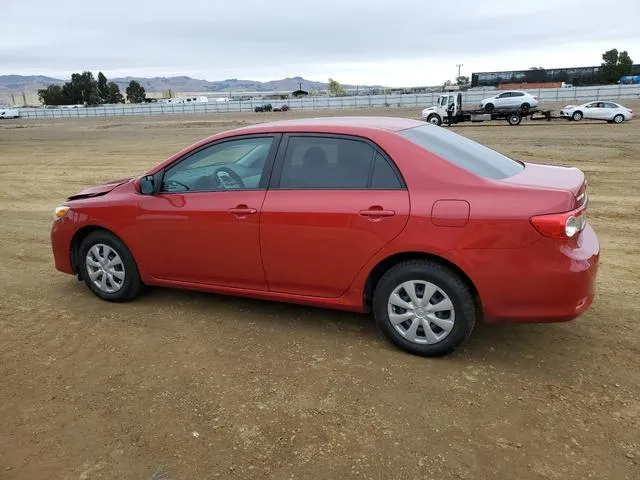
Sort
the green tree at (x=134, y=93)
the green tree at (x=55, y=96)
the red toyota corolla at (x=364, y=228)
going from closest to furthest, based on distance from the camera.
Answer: the red toyota corolla at (x=364, y=228) → the green tree at (x=55, y=96) → the green tree at (x=134, y=93)

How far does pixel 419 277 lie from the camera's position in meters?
3.88

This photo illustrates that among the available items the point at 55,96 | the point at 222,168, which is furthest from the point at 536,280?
the point at 55,96

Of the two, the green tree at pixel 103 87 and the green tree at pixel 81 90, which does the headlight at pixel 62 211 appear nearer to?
the green tree at pixel 81 90

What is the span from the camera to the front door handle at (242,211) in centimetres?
440

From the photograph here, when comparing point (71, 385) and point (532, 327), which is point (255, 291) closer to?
point (71, 385)

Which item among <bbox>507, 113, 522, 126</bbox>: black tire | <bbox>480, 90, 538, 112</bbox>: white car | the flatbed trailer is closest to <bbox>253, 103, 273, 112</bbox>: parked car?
<bbox>480, 90, 538, 112</bbox>: white car

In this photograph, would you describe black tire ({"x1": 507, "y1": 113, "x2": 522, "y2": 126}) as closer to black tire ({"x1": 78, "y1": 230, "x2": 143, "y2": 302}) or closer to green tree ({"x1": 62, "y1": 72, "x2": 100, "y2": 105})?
black tire ({"x1": 78, "y1": 230, "x2": 143, "y2": 302})

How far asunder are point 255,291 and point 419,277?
143cm

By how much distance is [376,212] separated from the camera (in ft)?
12.9

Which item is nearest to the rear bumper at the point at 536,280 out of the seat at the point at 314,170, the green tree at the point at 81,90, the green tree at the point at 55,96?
the seat at the point at 314,170

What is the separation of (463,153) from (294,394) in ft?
7.17

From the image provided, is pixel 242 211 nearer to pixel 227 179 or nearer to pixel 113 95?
pixel 227 179

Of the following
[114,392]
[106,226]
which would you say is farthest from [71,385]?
[106,226]

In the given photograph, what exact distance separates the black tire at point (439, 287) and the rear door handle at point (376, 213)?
14.5 inches
